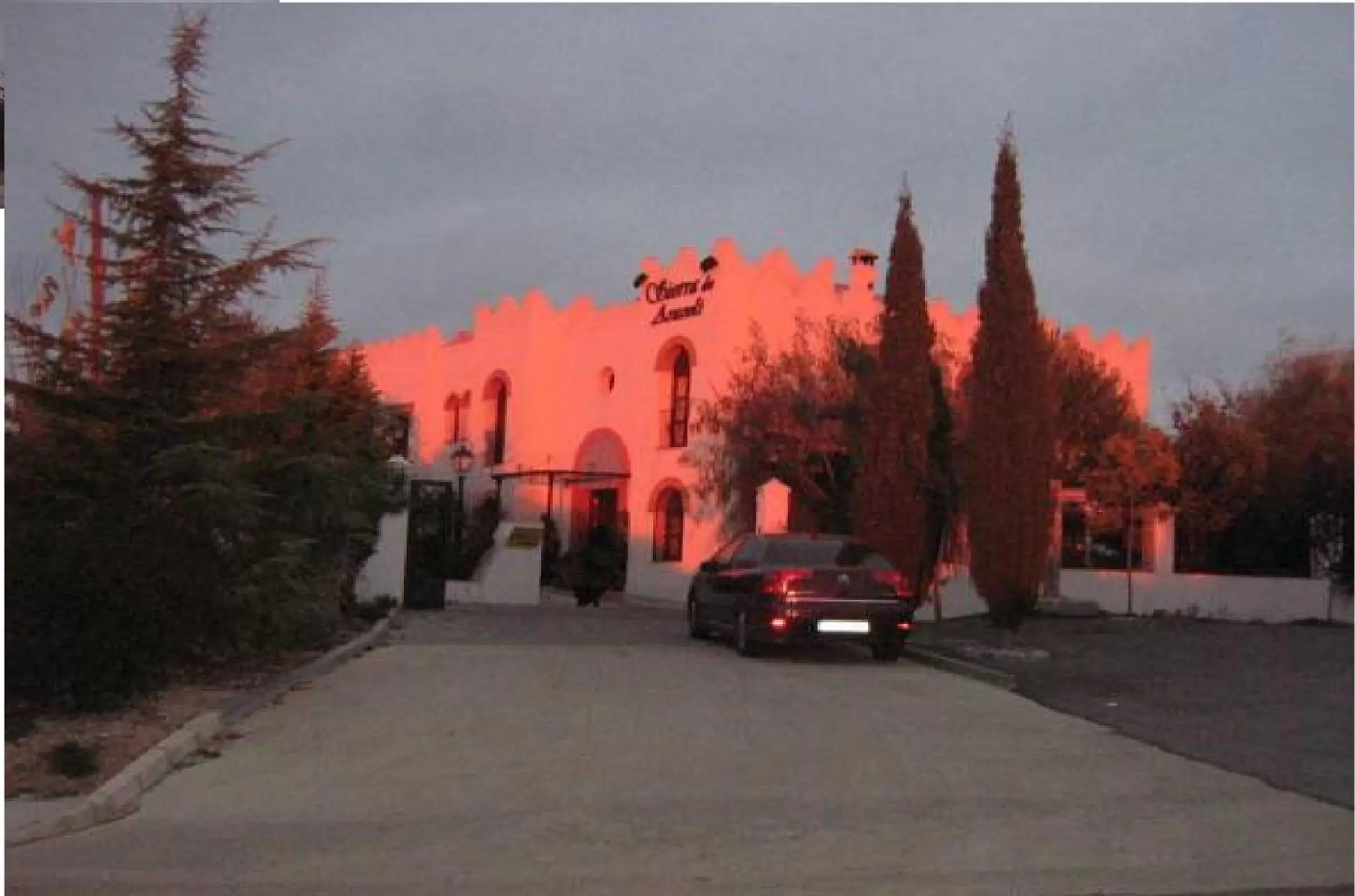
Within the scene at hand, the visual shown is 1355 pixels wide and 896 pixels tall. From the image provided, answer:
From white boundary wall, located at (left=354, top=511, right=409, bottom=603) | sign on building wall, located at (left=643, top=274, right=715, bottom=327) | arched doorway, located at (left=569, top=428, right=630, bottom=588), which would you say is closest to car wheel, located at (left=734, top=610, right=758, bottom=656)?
white boundary wall, located at (left=354, top=511, right=409, bottom=603)

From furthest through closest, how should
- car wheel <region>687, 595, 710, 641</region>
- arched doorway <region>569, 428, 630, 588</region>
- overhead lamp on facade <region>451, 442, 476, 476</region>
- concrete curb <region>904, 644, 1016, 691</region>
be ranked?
1. arched doorway <region>569, 428, 630, 588</region>
2. overhead lamp on facade <region>451, 442, 476, 476</region>
3. car wheel <region>687, 595, 710, 641</region>
4. concrete curb <region>904, 644, 1016, 691</region>

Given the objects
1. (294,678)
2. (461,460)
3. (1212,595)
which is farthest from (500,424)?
(294,678)

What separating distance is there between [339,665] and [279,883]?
7.95 meters

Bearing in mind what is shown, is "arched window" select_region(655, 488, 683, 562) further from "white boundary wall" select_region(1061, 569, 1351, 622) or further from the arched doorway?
"white boundary wall" select_region(1061, 569, 1351, 622)

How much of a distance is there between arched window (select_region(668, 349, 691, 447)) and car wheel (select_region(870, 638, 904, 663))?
14429mm

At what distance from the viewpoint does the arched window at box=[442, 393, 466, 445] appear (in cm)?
3916

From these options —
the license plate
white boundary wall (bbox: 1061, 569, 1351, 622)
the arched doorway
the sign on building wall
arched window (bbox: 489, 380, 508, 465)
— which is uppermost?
the sign on building wall

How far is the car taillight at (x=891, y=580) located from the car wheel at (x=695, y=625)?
2.99 meters

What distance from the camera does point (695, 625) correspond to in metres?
17.9

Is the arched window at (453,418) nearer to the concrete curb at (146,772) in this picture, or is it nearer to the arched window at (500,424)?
the arched window at (500,424)

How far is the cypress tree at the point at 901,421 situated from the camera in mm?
18094

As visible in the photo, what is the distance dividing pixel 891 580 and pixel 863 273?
16340 millimetres

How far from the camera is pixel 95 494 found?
40.7 feet

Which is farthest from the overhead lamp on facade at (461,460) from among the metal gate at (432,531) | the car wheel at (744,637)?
the car wheel at (744,637)
